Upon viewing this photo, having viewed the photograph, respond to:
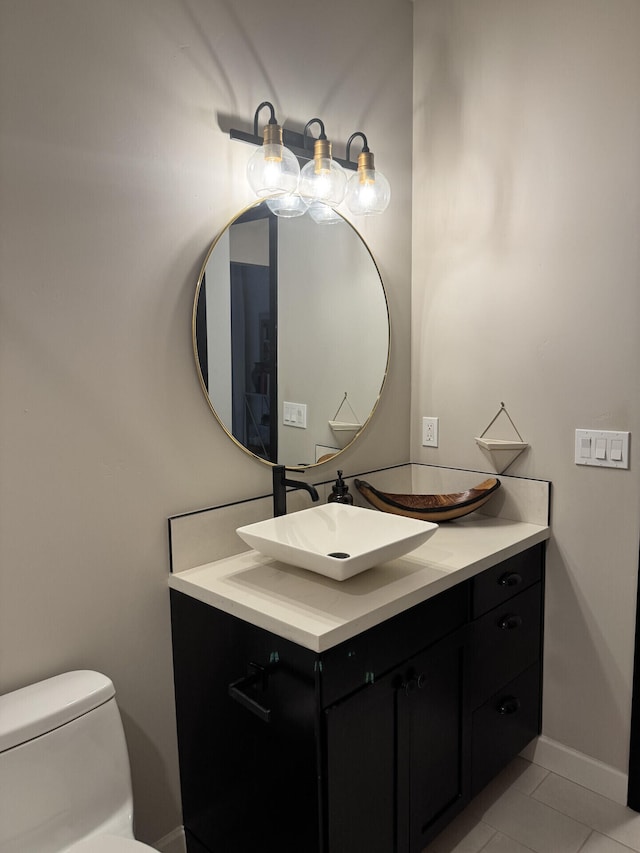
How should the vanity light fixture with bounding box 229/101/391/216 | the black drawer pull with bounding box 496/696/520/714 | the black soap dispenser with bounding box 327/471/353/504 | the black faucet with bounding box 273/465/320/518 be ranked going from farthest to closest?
the black soap dispenser with bounding box 327/471/353/504
the black drawer pull with bounding box 496/696/520/714
the black faucet with bounding box 273/465/320/518
the vanity light fixture with bounding box 229/101/391/216

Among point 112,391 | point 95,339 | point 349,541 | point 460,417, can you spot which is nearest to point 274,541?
point 349,541

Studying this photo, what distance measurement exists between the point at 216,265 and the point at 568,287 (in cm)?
113

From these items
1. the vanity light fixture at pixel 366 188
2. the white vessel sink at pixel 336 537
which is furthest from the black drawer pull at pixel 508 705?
the vanity light fixture at pixel 366 188

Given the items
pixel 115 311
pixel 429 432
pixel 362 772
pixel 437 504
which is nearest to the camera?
pixel 362 772

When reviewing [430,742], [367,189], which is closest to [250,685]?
[430,742]

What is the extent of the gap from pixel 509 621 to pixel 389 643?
60 centimetres

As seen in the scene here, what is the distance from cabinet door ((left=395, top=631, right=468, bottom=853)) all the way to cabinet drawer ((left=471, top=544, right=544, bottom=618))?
0.43 ft

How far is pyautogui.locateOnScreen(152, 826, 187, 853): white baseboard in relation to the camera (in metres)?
1.71

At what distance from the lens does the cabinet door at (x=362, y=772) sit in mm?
1360

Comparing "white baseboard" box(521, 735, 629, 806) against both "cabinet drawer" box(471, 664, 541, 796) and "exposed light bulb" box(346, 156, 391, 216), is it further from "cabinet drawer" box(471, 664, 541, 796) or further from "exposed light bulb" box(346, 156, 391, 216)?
"exposed light bulb" box(346, 156, 391, 216)

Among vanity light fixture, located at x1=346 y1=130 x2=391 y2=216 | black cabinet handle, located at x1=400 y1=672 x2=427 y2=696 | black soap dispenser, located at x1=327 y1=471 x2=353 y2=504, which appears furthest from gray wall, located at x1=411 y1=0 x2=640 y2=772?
black cabinet handle, located at x1=400 y1=672 x2=427 y2=696

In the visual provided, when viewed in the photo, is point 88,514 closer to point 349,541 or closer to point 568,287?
point 349,541

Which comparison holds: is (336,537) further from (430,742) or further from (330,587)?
(430,742)

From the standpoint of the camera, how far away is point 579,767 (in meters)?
2.06
